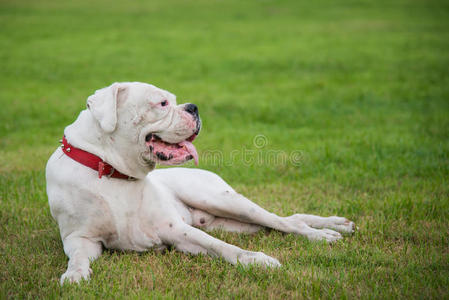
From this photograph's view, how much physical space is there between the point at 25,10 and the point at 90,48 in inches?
540

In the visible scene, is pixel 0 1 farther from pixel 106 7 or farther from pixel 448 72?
pixel 448 72

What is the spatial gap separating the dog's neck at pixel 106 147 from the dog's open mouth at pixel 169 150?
0.46 feet

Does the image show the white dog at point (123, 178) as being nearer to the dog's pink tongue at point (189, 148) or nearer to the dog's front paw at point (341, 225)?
the dog's pink tongue at point (189, 148)

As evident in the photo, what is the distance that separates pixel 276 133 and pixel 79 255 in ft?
19.4

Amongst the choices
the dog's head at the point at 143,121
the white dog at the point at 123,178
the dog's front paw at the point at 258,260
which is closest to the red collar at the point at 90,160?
the white dog at the point at 123,178

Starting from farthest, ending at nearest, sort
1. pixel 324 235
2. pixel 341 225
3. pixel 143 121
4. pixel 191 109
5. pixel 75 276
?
pixel 341 225 → pixel 324 235 → pixel 191 109 → pixel 143 121 → pixel 75 276

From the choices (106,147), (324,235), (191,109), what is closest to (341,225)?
(324,235)

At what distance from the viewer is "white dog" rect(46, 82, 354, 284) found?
159 inches

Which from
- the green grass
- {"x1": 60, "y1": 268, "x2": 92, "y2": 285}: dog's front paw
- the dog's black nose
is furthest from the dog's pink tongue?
{"x1": 60, "y1": 268, "x2": 92, "y2": 285}: dog's front paw

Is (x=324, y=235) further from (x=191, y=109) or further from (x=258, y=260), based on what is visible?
(x=191, y=109)

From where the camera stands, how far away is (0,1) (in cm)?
3325

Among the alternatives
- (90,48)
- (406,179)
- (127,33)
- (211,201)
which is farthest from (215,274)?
(127,33)

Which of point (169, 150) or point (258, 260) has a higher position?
point (169, 150)

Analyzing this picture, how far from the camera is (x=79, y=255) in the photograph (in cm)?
397
